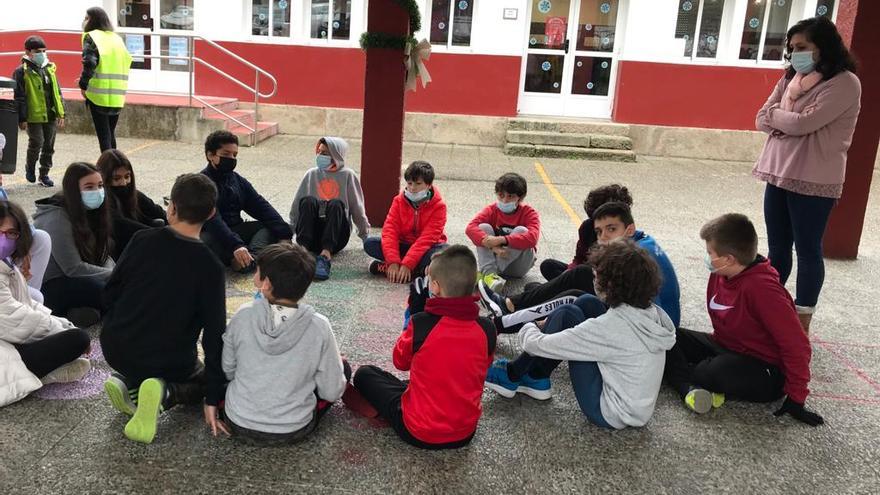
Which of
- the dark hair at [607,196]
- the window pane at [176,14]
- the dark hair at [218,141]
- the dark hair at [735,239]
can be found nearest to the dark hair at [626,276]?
the dark hair at [735,239]

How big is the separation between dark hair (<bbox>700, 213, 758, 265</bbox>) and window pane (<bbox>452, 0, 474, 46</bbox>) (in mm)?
9688

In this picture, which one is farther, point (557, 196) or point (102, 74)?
point (557, 196)

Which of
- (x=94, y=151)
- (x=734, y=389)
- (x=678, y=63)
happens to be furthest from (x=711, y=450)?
(x=678, y=63)

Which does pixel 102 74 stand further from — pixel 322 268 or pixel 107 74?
pixel 322 268

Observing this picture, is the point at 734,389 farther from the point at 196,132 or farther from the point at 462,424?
the point at 196,132

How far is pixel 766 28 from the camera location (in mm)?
12078

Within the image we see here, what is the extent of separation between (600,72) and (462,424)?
35.9 feet

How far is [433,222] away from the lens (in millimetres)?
4914

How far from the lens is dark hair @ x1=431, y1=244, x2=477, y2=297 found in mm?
2719

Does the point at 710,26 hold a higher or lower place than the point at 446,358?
higher

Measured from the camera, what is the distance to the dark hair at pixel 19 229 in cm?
304

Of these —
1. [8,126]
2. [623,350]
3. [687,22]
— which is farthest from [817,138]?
[687,22]

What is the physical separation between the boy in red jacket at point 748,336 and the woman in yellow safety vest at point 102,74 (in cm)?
614

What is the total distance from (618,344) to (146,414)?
1.87 m
